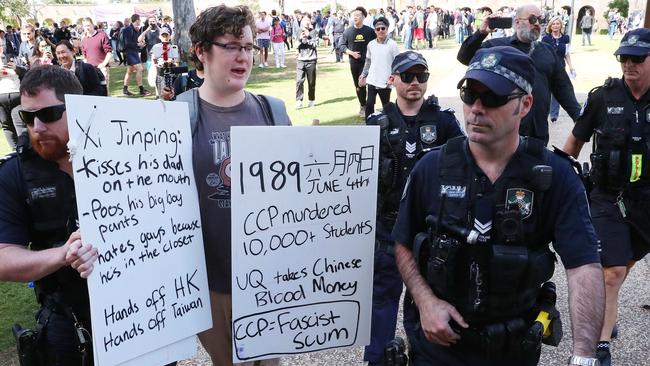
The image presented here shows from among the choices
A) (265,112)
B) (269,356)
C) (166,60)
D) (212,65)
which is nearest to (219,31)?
(212,65)

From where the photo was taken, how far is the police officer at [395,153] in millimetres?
3734

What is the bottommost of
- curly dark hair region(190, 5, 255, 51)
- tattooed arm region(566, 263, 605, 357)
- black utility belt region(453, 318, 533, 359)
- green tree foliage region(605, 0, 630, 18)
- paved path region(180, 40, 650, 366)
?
paved path region(180, 40, 650, 366)

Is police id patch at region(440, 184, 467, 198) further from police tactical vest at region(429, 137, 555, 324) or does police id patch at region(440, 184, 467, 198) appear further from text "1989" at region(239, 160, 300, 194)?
text "1989" at region(239, 160, 300, 194)

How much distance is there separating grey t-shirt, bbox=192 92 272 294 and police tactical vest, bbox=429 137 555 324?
976mm

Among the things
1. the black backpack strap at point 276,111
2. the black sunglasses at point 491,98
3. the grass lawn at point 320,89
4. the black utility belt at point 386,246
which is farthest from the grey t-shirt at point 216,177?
the grass lawn at point 320,89

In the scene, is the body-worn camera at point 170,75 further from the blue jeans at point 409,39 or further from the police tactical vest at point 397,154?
the blue jeans at point 409,39

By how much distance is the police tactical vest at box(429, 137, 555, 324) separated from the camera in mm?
2148

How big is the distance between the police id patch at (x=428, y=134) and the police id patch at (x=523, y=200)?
156 cm

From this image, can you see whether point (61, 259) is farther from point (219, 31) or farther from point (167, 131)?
point (219, 31)

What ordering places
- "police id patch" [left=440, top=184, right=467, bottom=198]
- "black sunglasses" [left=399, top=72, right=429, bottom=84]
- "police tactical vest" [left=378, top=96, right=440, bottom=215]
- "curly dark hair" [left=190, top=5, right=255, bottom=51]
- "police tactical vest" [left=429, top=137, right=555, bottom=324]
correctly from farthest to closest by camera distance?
"black sunglasses" [left=399, top=72, right=429, bottom=84] < "police tactical vest" [left=378, top=96, right=440, bottom=215] < "curly dark hair" [left=190, top=5, right=255, bottom=51] < "police id patch" [left=440, top=184, right=467, bottom=198] < "police tactical vest" [left=429, top=137, right=555, bottom=324]

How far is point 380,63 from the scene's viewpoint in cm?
1038

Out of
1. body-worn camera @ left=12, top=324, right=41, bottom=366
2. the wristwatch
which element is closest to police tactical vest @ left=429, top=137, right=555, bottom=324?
the wristwatch

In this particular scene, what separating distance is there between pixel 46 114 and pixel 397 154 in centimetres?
208

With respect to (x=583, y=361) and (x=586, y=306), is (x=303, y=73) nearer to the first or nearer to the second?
(x=586, y=306)
